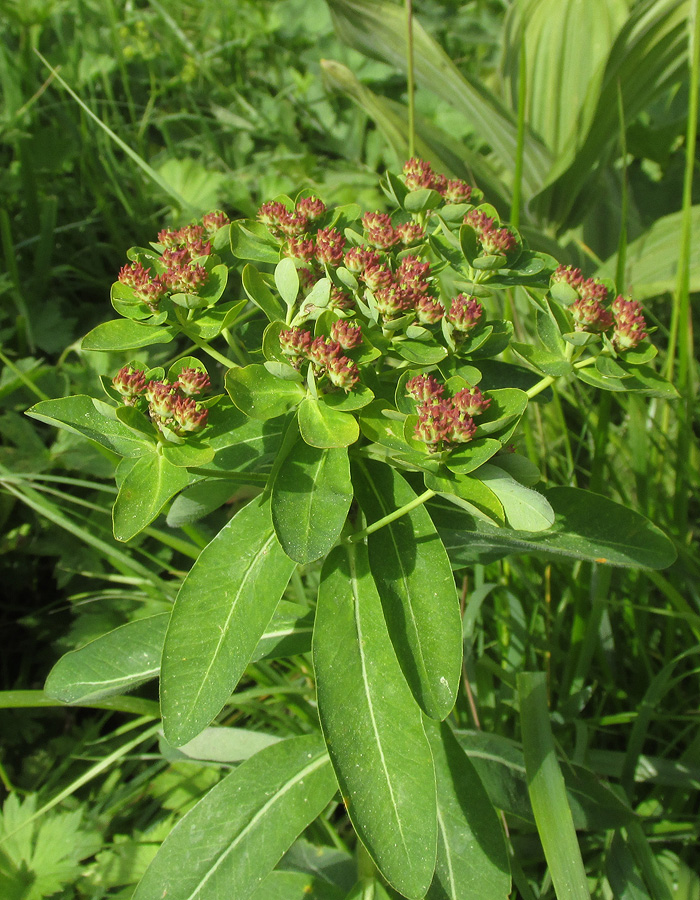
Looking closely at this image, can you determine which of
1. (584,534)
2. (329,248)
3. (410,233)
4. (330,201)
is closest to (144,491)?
(329,248)

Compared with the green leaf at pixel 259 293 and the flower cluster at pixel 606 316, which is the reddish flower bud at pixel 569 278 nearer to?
the flower cluster at pixel 606 316

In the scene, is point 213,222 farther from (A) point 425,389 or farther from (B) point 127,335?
(A) point 425,389

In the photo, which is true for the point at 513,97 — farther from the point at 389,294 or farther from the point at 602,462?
the point at 389,294

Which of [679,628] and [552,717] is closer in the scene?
[552,717]

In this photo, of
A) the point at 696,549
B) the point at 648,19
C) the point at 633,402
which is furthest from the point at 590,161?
the point at 696,549

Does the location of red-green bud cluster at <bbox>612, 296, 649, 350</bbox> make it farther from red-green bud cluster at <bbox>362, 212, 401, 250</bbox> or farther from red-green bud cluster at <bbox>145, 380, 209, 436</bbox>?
red-green bud cluster at <bbox>145, 380, 209, 436</bbox>

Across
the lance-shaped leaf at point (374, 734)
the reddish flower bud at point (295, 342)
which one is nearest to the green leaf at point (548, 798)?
the lance-shaped leaf at point (374, 734)
